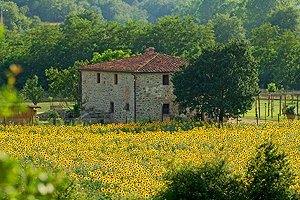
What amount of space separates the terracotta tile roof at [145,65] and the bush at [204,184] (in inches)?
1043

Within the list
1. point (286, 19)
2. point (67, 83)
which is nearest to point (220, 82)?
point (67, 83)

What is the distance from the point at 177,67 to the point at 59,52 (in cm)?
2949

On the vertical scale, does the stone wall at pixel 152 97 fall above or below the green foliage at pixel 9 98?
below

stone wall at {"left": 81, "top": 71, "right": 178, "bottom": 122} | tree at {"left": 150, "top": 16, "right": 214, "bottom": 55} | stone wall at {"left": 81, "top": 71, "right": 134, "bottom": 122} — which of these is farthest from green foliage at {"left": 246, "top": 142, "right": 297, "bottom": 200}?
tree at {"left": 150, "top": 16, "right": 214, "bottom": 55}

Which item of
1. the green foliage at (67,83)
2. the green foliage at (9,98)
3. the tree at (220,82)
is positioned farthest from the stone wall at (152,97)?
the green foliage at (9,98)

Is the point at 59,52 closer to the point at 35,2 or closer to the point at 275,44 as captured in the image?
the point at 275,44

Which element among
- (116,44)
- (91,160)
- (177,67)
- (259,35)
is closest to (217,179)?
(91,160)

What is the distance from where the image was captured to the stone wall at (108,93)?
43469 mm

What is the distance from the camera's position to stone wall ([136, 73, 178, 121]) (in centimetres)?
4272

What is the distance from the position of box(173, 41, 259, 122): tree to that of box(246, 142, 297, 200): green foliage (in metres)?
22.4

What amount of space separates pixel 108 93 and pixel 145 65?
289 cm

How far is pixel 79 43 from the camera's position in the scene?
72.4 m

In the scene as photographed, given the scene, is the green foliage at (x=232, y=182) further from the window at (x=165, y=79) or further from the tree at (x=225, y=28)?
the tree at (x=225, y=28)

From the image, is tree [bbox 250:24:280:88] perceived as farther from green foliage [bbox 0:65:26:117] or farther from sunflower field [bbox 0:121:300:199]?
green foliage [bbox 0:65:26:117]
